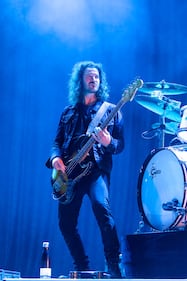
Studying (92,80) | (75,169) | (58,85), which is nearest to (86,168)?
(75,169)

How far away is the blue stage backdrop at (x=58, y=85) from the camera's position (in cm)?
479

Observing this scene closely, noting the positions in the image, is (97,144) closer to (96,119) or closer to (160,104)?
(96,119)

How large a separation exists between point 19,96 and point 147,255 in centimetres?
231

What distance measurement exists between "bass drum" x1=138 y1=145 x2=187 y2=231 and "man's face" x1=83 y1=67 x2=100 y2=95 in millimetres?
Result: 631

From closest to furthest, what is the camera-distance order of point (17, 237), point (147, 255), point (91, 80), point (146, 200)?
1. point (147, 255)
2. point (146, 200)
3. point (91, 80)
4. point (17, 237)

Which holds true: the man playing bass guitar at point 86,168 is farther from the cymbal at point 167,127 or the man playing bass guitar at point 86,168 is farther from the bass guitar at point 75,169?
the cymbal at point 167,127

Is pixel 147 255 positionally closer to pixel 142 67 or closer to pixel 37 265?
pixel 37 265

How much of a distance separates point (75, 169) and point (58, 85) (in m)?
1.61

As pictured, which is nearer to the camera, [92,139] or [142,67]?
[92,139]

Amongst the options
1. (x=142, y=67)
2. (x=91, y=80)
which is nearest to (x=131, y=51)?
(x=142, y=67)

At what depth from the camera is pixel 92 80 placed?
377 cm

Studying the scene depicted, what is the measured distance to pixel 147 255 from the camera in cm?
318

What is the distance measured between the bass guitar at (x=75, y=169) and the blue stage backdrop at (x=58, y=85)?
4.04ft

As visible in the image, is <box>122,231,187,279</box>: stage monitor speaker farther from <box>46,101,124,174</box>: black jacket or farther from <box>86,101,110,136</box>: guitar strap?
<box>86,101,110,136</box>: guitar strap
